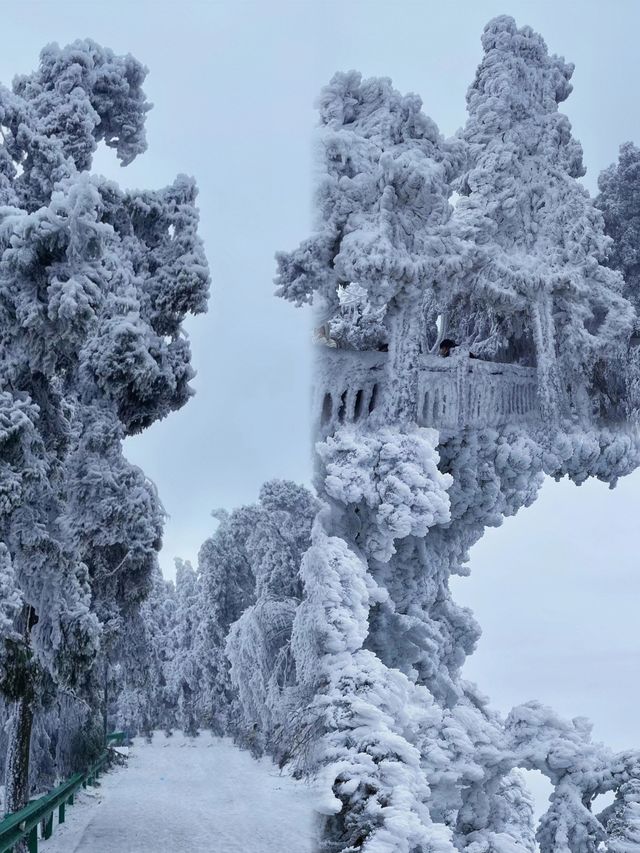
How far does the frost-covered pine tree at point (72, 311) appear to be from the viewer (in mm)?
7266

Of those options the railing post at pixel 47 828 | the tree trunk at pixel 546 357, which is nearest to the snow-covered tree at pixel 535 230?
the tree trunk at pixel 546 357

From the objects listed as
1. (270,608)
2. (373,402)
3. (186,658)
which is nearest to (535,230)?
(373,402)

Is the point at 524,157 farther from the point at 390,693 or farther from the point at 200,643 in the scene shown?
the point at 200,643

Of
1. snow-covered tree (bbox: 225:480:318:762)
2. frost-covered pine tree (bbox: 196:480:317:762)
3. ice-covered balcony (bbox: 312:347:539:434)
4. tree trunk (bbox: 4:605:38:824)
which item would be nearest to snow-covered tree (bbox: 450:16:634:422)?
ice-covered balcony (bbox: 312:347:539:434)

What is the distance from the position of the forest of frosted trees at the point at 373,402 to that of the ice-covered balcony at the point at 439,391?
2 cm

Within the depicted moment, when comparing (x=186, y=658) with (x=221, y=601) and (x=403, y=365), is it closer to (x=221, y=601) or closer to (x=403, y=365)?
(x=221, y=601)

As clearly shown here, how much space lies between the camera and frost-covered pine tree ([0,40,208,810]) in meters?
7.27

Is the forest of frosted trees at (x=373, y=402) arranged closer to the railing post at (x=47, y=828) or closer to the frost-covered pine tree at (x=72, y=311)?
the frost-covered pine tree at (x=72, y=311)

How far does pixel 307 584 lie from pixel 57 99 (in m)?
5.21

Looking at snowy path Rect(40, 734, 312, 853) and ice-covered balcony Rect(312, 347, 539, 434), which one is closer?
ice-covered balcony Rect(312, 347, 539, 434)

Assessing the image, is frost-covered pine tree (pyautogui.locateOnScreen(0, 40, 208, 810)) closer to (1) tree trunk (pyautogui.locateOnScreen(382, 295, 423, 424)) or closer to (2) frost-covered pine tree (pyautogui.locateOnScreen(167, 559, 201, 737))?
(1) tree trunk (pyautogui.locateOnScreen(382, 295, 423, 424))

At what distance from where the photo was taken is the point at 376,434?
7.37 m

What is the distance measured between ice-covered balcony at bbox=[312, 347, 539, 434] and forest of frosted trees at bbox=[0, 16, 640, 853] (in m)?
0.02

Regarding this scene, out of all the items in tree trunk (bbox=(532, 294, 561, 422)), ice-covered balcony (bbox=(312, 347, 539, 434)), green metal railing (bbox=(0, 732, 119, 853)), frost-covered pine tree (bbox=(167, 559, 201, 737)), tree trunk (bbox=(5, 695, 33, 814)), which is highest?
tree trunk (bbox=(532, 294, 561, 422))
